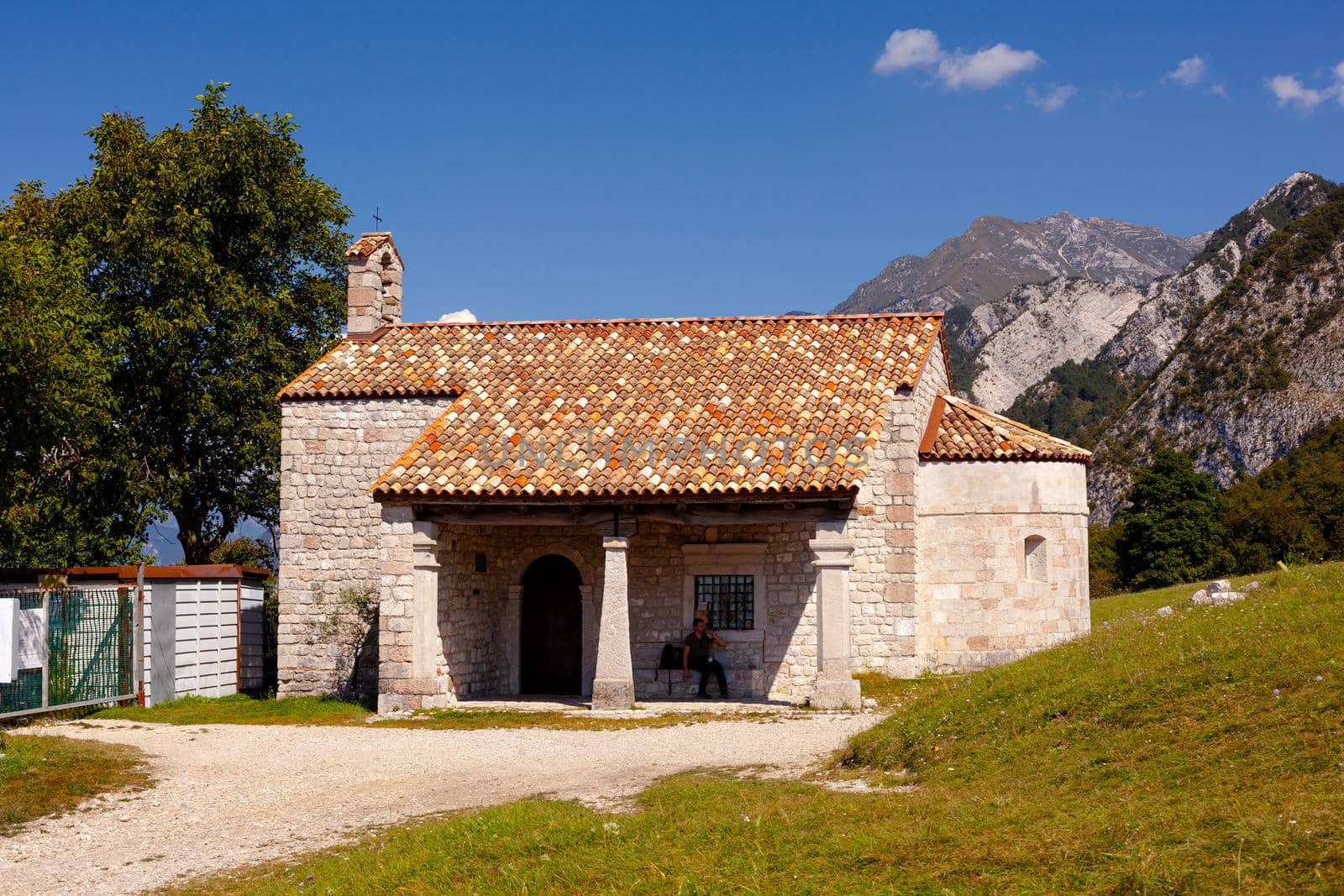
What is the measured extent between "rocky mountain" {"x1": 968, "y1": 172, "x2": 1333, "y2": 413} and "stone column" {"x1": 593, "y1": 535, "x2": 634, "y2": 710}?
84.2 meters

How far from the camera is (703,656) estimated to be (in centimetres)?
2006

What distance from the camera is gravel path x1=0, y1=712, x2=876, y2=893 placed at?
10.1 metres

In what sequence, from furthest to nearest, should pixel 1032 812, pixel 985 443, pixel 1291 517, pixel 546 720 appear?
pixel 1291 517 < pixel 985 443 < pixel 546 720 < pixel 1032 812

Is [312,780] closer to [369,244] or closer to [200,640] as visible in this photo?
[200,640]

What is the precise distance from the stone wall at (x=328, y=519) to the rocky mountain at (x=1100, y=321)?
82702 mm

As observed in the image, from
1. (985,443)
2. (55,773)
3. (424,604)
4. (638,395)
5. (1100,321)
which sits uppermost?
(1100,321)

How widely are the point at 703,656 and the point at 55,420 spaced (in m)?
11.9

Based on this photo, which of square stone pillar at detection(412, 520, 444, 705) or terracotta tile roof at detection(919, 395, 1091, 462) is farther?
terracotta tile roof at detection(919, 395, 1091, 462)

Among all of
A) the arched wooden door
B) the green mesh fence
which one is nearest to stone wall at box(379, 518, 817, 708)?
the arched wooden door

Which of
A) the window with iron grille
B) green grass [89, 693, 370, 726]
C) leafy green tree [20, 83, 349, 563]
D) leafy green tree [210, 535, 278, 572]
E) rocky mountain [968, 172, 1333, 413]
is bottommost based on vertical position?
green grass [89, 693, 370, 726]

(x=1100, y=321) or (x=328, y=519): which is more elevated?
(x=1100, y=321)

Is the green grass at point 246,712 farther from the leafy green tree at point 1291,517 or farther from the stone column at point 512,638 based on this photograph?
the leafy green tree at point 1291,517

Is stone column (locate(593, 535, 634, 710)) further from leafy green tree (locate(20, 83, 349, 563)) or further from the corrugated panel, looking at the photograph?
leafy green tree (locate(20, 83, 349, 563))

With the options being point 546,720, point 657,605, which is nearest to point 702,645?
point 657,605
